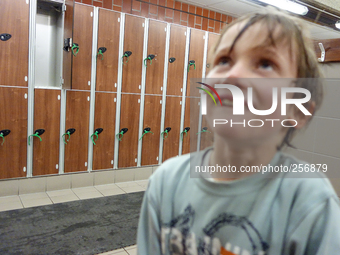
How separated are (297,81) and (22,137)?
12.9 feet

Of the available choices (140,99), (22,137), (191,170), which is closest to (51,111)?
(22,137)

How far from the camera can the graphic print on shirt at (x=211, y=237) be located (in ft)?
1.34

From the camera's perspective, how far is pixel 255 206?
403 millimetres

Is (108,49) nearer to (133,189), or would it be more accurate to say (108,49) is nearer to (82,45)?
(82,45)

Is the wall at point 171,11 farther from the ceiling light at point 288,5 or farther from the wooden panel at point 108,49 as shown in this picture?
the ceiling light at point 288,5

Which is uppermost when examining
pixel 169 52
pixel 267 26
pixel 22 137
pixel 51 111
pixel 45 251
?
pixel 169 52

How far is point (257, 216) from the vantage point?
1.31 ft

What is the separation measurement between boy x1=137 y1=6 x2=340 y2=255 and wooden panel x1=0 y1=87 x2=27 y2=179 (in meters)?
3.74

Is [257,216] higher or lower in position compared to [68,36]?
lower

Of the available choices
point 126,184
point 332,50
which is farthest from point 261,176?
point 126,184

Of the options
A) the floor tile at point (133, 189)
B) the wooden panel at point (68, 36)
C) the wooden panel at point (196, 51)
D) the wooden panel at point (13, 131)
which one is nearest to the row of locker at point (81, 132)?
the wooden panel at point (13, 131)

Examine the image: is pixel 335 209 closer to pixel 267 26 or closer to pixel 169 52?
pixel 267 26

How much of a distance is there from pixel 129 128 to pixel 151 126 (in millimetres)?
386

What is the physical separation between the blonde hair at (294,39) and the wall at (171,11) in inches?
162
